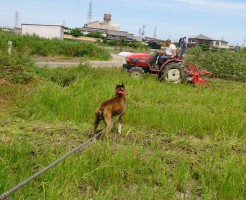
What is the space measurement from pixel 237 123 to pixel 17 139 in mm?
4112

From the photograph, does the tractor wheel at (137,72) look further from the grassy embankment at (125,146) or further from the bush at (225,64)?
the bush at (225,64)


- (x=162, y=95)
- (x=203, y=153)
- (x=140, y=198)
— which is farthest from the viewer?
(x=162, y=95)

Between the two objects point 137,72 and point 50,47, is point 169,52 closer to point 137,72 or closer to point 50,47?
point 137,72

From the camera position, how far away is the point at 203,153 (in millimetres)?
4531

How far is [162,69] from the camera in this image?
11.2 meters

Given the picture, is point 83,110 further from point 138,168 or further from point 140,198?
point 140,198

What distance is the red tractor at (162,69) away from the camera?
11.1 metres

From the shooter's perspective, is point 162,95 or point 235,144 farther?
point 162,95

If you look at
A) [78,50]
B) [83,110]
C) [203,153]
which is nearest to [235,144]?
[203,153]

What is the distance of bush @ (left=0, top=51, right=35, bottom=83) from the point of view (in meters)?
8.42

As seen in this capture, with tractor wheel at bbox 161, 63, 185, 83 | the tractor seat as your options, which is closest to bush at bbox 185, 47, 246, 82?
tractor wheel at bbox 161, 63, 185, 83

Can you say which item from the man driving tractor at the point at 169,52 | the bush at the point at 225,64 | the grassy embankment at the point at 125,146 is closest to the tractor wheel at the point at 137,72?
the man driving tractor at the point at 169,52

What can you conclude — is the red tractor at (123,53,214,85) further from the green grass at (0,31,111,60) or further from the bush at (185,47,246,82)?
the green grass at (0,31,111,60)

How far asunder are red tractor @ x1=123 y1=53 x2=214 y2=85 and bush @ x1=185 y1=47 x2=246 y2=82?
6.02 meters
